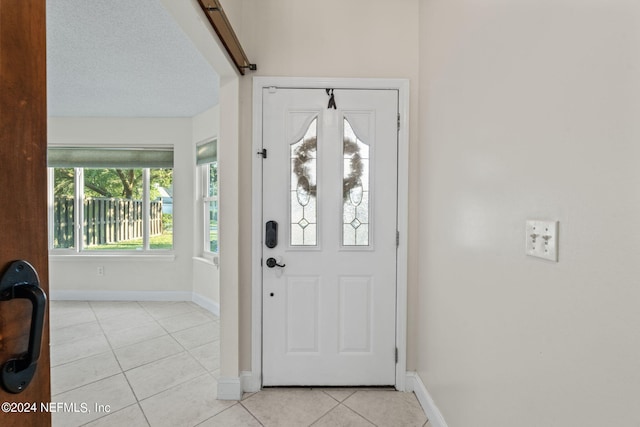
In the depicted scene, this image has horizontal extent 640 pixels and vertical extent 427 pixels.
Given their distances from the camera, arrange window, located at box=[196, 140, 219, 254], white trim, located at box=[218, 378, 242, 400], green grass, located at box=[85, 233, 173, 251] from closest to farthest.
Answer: white trim, located at box=[218, 378, 242, 400]
window, located at box=[196, 140, 219, 254]
green grass, located at box=[85, 233, 173, 251]

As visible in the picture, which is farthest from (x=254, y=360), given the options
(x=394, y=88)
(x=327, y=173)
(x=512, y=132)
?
(x=394, y=88)

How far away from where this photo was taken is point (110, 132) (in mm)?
3709

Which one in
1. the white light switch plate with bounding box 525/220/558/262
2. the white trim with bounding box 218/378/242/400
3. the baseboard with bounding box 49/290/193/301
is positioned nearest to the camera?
the white light switch plate with bounding box 525/220/558/262

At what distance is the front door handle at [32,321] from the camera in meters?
0.45

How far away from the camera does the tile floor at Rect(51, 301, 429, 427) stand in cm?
169

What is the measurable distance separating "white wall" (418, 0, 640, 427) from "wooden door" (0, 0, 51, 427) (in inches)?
50.4

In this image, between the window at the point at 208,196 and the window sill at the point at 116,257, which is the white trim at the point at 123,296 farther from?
the window at the point at 208,196

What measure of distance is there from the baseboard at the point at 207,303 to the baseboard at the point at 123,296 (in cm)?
10

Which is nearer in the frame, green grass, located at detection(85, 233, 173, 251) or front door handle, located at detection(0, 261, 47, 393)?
front door handle, located at detection(0, 261, 47, 393)

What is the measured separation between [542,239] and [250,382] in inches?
74.7

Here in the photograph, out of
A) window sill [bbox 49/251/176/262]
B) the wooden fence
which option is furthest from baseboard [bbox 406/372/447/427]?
the wooden fence

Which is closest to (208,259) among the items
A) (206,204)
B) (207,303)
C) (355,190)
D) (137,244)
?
(207,303)

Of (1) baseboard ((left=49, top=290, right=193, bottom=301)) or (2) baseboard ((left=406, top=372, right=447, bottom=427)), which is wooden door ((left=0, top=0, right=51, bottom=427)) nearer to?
(2) baseboard ((left=406, top=372, right=447, bottom=427))

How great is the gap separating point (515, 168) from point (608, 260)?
0.43m
